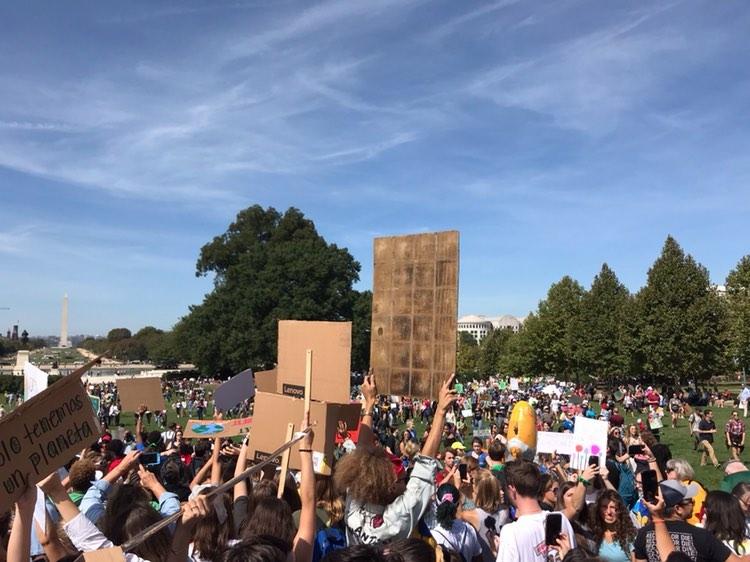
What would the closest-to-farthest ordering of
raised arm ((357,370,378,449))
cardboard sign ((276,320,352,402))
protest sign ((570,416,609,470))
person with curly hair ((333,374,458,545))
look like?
person with curly hair ((333,374,458,545)) → raised arm ((357,370,378,449)) → cardboard sign ((276,320,352,402)) → protest sign ((570,416,609,470))

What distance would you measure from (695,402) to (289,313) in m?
33.4

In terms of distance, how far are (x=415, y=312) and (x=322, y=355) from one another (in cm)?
140

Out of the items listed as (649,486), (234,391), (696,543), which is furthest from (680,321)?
(649,486)

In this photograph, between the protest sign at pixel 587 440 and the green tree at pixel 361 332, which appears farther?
the green tree at pixel 361 332

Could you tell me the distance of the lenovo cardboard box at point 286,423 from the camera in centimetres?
594

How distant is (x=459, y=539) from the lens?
5039 millimetres

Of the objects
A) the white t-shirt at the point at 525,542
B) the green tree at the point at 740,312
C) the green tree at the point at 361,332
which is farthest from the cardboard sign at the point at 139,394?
the green tree at the point at 740,312

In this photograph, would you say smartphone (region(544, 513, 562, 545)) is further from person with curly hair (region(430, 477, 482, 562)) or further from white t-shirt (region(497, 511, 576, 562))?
person with curly hair (region(430, 477, 482, 562))

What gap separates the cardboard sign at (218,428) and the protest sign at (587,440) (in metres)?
4.59

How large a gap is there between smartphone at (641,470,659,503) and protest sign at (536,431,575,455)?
6.64 metres

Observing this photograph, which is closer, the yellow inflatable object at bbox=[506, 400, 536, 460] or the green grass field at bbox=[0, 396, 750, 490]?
the yellow inflatable object at bbox=[506, 400, 536, 460]

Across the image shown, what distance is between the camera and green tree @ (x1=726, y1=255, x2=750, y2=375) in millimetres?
51594

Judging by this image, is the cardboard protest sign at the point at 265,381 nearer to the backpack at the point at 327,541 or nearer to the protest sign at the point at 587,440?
the protest sign at the point at 587,440

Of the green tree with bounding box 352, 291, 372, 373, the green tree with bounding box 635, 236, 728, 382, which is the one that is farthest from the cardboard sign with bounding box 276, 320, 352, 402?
the green tree with bounding box 635, 236, 728, 382
